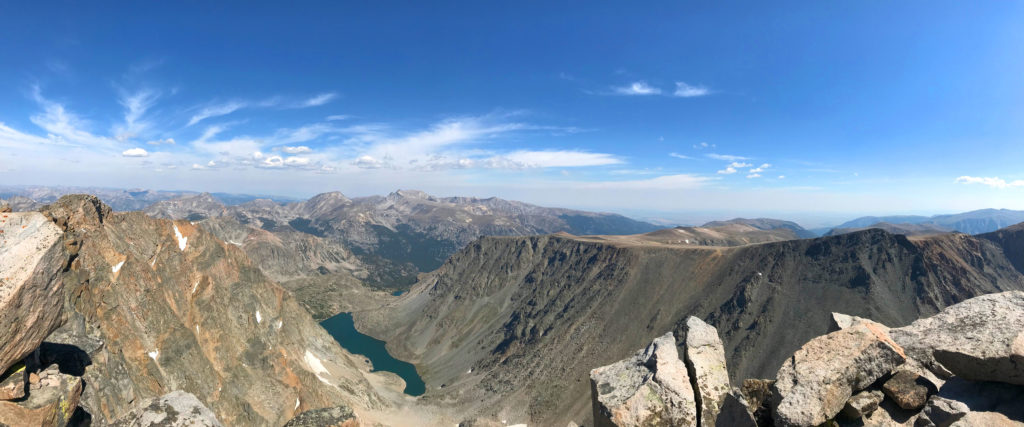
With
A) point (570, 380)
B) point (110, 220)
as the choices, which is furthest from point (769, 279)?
point (110, 220)

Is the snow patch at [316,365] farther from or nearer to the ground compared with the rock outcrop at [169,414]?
nearer to the ground

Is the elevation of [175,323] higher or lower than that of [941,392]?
lower

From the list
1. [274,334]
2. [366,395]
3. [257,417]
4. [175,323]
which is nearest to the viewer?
[175,323]

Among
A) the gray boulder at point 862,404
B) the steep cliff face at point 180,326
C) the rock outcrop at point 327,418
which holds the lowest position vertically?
the steep cliff face at point 180,326

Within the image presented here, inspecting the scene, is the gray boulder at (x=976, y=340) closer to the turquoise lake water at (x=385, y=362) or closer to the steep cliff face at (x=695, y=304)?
the steep cliff face at (x=695, y=304)

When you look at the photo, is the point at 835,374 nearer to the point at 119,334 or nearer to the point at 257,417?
the point at 119,334

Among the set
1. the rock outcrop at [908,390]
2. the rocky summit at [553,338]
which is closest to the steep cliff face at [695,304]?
the rocky summit at [553,338]
